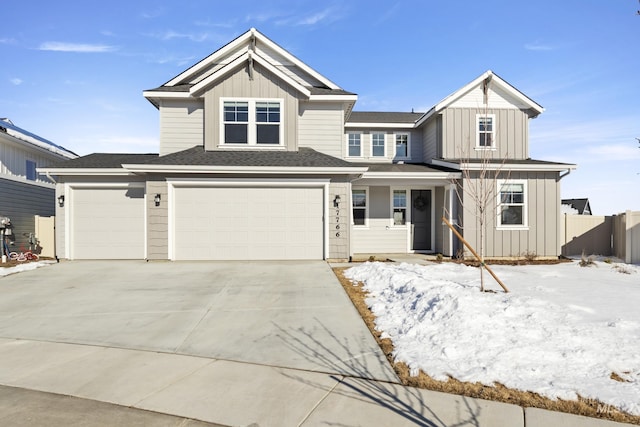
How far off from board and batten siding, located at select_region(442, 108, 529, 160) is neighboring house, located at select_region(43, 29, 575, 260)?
0.04 meters

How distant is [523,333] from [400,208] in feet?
33.6

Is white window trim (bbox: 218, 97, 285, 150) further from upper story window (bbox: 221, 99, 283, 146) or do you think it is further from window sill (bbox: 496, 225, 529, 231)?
window sill (bbox: 496, 225, 529, 231)

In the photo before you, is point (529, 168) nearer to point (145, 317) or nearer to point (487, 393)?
point (487, 393)

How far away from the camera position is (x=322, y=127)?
14.4 metres

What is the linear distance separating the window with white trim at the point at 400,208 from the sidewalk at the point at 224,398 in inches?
451

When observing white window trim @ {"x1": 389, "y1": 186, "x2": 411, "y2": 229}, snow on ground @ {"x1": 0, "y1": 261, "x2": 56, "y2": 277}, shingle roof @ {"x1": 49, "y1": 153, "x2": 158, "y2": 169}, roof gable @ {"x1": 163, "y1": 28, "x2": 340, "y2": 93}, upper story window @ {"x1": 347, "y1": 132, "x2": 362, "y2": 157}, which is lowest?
snow on ground @ {"x1": 0, "y1": 261, "x2": 56, "y2": 277}

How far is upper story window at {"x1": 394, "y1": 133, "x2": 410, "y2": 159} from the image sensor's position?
56.9 feet

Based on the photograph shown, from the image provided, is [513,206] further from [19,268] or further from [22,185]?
[22,185]

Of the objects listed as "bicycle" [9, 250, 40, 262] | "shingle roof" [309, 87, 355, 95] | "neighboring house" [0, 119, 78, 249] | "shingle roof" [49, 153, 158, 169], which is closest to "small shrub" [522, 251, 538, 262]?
"shingle roof" [309, 87, 355, 95]

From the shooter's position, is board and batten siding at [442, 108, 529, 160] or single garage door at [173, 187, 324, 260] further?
board and batten siding at [442, 108, 529, 160]

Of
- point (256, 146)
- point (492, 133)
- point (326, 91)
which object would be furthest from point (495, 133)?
point (256, 146)

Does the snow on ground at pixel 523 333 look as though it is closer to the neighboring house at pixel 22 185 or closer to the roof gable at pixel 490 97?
the roof gable at pixel 490 97

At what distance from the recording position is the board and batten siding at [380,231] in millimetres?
14969

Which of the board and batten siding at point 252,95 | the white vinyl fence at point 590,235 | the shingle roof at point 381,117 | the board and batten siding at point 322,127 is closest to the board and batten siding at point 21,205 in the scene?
the board and batten siding at point 252,95
